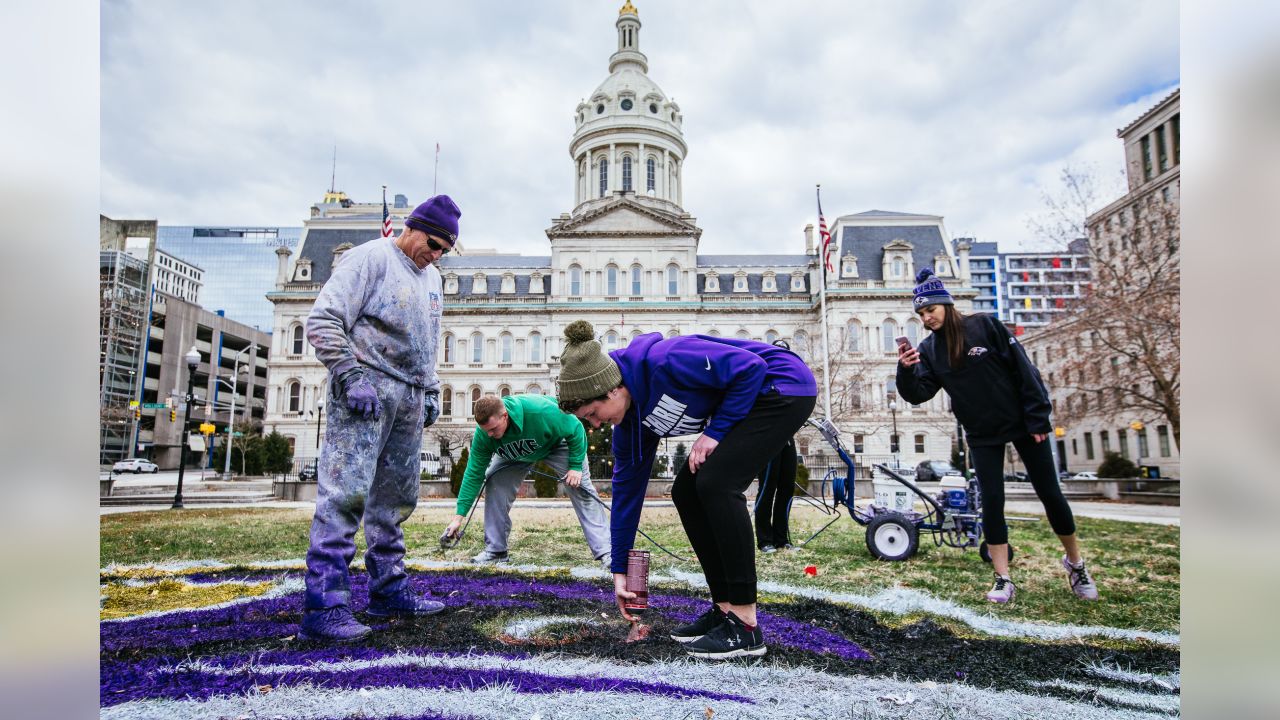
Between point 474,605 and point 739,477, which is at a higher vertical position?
point 739,477

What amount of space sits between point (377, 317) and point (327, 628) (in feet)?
4.72

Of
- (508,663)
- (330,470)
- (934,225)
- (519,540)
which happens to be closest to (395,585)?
(330,470)

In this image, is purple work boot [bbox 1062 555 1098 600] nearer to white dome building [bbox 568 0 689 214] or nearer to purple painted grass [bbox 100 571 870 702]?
purple painted grass [bbox 100 571 870 702]

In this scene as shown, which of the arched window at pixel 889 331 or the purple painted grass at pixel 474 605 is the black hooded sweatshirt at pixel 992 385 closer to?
the purple painted grass at pixel 474 605

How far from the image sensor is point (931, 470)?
40.8 metres

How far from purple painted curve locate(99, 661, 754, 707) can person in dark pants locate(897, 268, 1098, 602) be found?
2.84 meters

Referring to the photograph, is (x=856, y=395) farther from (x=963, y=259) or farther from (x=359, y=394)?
(x=359, y=394)

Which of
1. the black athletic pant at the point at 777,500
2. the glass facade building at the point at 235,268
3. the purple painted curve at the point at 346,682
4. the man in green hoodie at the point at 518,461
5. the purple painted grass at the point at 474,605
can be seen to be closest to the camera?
the purple painted curve at the point at 346,682

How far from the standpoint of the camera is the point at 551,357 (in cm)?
4850

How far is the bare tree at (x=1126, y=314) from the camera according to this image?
1323cm

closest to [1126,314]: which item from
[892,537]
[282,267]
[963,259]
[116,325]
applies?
[892,537]

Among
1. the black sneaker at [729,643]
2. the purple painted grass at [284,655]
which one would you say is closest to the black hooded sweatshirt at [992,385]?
the purple painted grass at [284,655]

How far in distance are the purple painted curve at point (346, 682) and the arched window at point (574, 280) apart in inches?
1895
